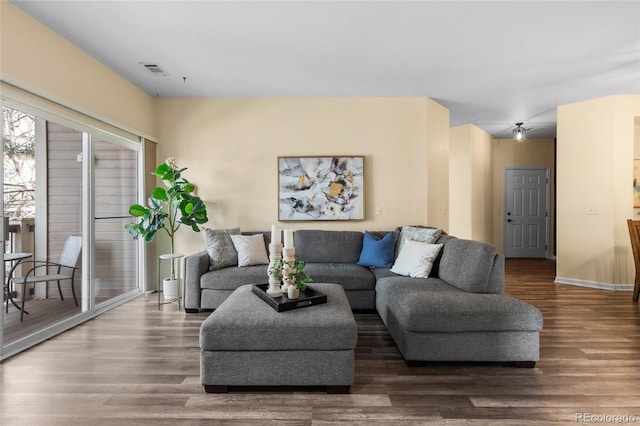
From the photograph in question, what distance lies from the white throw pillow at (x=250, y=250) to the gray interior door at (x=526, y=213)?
5929 millimetres

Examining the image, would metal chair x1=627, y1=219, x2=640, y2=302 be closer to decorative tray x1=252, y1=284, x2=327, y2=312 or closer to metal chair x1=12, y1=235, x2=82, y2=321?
decorative tray x1=252, y1=284, x2=327, y2=312

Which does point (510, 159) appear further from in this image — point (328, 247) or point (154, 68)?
point (154, 68)

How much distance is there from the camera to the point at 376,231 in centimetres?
444

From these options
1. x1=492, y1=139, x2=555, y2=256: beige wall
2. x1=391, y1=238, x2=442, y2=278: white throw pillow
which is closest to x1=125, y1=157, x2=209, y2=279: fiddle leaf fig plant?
x1=391, y1=238, x2=442, y2=278: white throw pillow

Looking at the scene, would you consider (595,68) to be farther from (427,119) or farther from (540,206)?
(540,206)

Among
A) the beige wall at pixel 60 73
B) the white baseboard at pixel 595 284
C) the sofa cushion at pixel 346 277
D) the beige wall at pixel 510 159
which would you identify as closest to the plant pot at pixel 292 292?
the sofa cushion at pixel 346 277

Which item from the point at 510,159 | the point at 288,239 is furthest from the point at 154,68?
the point at 510,159

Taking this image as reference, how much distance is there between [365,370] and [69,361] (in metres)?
2.29

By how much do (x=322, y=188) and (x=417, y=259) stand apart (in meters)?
1.75

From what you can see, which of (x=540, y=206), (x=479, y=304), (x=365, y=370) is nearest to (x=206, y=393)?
(x=365, y=370)

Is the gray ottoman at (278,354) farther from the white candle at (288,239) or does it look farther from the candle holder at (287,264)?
the white candle at (288,239)

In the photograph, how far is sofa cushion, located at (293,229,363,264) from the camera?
4.04 meters

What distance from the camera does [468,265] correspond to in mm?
2807

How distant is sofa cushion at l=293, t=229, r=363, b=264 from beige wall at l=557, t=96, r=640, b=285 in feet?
11.4
